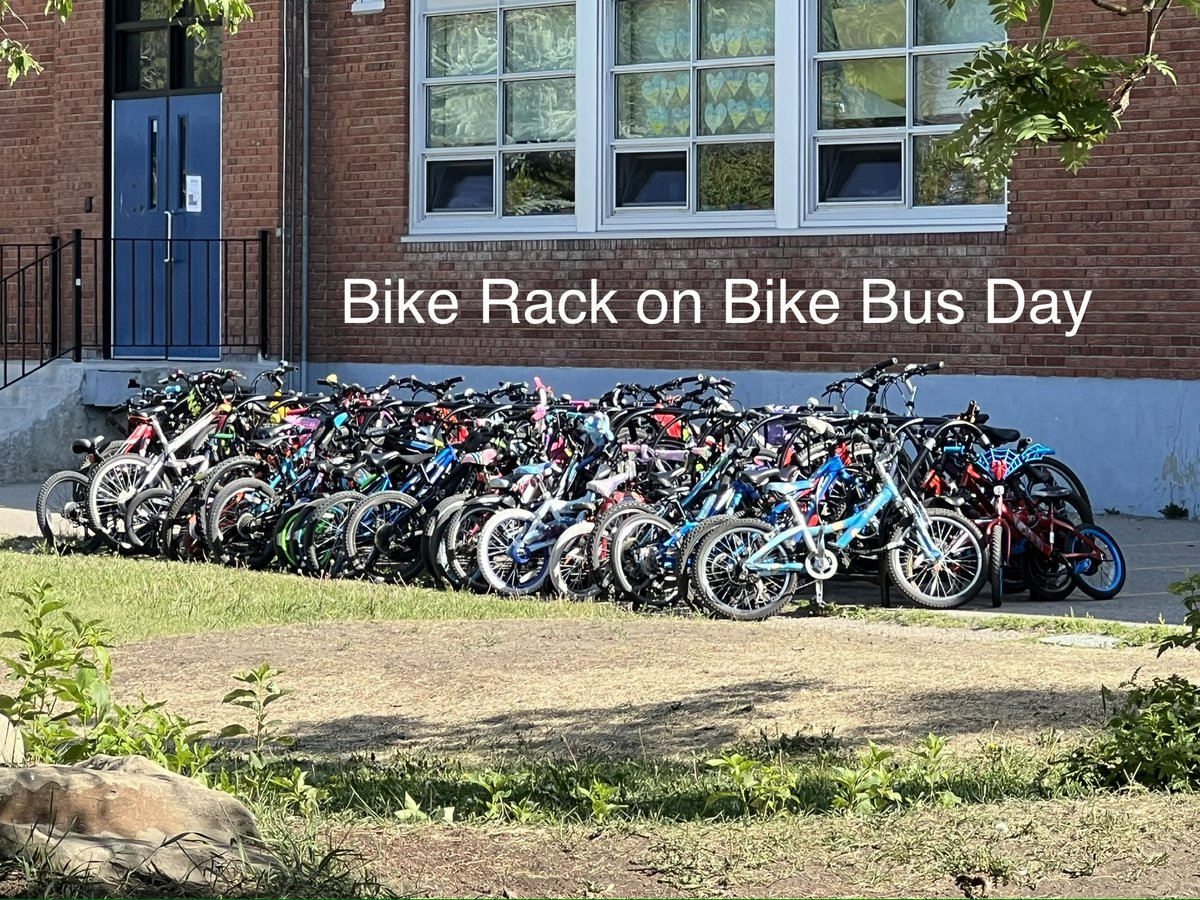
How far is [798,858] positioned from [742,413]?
6.28 m

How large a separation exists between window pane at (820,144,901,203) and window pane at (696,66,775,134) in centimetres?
62

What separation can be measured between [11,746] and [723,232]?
35.3ft

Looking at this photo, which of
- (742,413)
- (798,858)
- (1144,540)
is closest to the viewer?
(798,858)

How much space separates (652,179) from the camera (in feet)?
52.7

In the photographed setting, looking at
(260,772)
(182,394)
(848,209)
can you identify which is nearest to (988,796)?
(260,772)

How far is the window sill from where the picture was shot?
14.5 m

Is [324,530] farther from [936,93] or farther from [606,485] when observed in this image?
[936,93]

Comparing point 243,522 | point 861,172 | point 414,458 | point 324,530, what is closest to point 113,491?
point 243,522

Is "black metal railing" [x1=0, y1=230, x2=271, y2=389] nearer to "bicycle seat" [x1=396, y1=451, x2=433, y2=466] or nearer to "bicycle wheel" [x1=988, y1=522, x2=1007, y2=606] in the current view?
"bicycle seat" [x1=396, y1=451, x2=433, y2=466]

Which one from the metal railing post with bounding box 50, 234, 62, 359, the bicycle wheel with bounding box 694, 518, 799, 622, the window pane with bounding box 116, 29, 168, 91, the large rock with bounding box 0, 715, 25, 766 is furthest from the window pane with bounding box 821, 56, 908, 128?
the large rock with bounding box 0, 715, 25, 766

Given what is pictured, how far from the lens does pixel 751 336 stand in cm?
1543

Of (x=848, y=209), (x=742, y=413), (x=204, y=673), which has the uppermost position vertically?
(x=848, y=209)

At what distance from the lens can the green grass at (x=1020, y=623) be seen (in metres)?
8.88

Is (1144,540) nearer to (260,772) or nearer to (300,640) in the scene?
(300,640)
